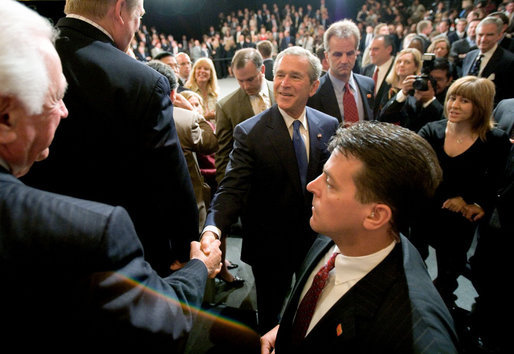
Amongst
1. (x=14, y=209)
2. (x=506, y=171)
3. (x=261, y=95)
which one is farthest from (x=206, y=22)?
(x=14, y=209)

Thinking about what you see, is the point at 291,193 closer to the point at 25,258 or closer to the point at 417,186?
the point at 417,186

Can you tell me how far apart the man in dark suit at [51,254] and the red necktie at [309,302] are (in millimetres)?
570

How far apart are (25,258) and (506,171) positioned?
9.06 feet

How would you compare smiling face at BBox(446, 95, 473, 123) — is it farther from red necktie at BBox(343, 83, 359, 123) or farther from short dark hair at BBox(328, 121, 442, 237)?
short dark hair at BBox(328, 121, 442, 237)

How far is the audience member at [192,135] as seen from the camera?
2.09m

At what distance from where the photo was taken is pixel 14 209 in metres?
0.53

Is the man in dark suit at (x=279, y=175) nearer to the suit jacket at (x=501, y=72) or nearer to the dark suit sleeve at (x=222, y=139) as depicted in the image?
the dark suit sleeve at (x=222, y=139)

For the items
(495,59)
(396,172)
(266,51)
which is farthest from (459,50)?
(396,172)

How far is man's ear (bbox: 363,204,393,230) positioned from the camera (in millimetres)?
1039

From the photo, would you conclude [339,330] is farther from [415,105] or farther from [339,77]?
[415,105]

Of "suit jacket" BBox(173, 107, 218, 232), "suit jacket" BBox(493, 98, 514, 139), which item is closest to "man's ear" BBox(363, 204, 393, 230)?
"suit jacket" BBox(173, 107, 218, 232)

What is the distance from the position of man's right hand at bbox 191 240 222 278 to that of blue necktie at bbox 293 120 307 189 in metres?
0.68

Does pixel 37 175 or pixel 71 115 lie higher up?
pixel 71 115

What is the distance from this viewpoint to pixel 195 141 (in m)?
2.15
